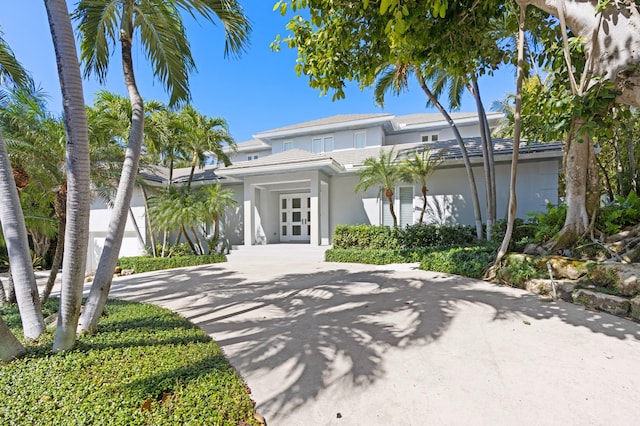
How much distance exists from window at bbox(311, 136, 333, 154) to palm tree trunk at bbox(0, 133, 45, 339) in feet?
51.8

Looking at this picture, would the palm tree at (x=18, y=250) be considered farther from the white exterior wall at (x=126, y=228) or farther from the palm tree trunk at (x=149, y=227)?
the white exterior wall at (x=126, y=228)

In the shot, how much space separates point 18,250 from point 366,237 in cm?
940

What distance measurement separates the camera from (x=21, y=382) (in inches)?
98.7

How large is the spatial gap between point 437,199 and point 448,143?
10.5 feet

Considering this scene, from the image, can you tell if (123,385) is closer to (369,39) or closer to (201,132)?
(369,39)

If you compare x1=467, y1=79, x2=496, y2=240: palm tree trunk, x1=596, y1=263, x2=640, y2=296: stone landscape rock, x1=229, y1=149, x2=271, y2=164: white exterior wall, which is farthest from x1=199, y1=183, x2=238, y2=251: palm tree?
x1=596, y1=263, x2=640, y2=296: stone landscape rock

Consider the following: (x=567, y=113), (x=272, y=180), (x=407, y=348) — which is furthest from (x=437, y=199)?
(x=407, y=348)

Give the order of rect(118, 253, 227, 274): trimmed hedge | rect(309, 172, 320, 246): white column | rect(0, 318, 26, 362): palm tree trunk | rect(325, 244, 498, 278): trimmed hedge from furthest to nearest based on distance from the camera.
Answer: rect(309, 172, 320, 246): white column, rect(118, 253, 227, 274): trimmed hedge, rect(325, 244, 498, 278): trimmed hedge, rect(0, 318, 26, 362): palm tree trunk

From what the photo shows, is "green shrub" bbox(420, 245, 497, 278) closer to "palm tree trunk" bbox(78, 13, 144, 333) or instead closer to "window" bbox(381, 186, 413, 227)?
"window" bbox(381, 186, 413, 227)

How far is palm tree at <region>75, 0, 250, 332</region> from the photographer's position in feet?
12.0

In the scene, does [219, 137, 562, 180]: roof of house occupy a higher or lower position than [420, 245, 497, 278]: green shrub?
higher

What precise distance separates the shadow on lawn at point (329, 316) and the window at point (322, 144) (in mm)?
12058

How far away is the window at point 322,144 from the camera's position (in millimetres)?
18250

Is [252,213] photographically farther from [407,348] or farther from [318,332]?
[407,348]
